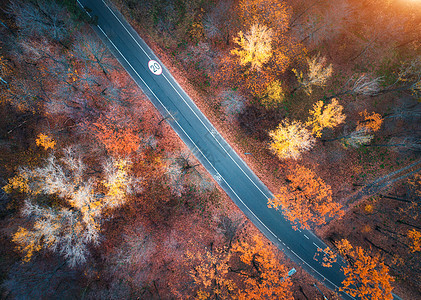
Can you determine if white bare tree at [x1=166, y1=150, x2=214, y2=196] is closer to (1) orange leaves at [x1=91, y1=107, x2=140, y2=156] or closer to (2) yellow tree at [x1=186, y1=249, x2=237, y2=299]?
(1) orange leaves at [x1=91, y1=107, x2=140, y2=156]

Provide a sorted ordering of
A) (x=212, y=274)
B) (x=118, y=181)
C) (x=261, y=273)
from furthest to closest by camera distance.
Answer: (x=261, y=273)
(x=212, y=274)
(x=118, y=181)

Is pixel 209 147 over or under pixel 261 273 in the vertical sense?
over

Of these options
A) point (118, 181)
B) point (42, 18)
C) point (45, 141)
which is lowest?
point (118, 181)

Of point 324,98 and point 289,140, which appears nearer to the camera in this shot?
point 289,140

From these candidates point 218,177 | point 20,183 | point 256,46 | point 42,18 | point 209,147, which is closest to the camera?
point 42,18

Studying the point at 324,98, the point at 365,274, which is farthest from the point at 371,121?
the point at 365,274

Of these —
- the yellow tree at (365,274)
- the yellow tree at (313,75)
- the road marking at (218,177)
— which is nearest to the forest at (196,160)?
the yellow tree at (365,274)

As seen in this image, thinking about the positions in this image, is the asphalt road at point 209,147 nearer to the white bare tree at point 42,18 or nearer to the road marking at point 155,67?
the road marking at point 155,67

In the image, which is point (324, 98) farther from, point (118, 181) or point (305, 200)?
point (118, 181)
